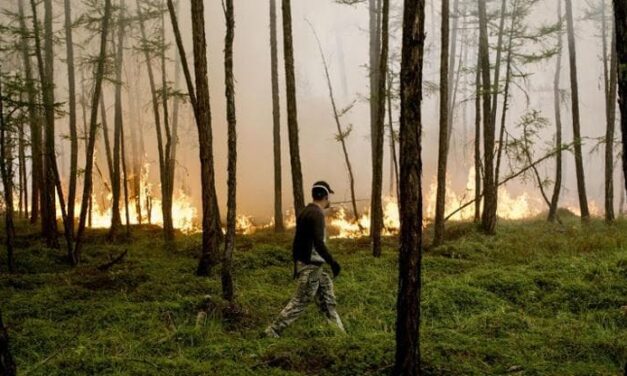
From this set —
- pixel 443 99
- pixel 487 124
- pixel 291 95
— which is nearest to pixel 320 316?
pixel 291 95

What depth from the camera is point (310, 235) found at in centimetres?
700

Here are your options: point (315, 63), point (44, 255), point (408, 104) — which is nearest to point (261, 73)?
point (315, 63)

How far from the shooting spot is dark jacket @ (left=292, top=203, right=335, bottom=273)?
6918 millimetres

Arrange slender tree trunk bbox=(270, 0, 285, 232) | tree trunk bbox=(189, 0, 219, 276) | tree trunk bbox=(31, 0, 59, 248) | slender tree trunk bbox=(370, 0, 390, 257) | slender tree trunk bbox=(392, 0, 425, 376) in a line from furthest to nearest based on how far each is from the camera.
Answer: slender tree trunk bbox=(270, 0, 285, 232) → tree trunk bbox=(31, 0, 59, 248) → slender tree trunk bbox=(370, 0, 390, 257) → tree trunk bbox=(189, 0, 219, 276) → slender tree trunk bbox=(392, 0, 425, 376)

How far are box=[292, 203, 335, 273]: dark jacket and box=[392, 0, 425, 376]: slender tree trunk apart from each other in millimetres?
2186

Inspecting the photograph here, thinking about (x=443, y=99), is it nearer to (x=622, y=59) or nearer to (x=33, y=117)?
(x=622, y=59)

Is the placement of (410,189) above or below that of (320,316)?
above

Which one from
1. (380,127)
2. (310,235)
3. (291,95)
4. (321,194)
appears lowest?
(310,235)

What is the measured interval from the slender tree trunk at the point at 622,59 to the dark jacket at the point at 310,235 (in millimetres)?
3784

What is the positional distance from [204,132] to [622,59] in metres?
8.79

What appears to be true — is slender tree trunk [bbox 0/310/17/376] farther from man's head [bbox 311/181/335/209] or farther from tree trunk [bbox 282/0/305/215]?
tree trunk [bbox 282/0/305/215]

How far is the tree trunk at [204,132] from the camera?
1129 cm

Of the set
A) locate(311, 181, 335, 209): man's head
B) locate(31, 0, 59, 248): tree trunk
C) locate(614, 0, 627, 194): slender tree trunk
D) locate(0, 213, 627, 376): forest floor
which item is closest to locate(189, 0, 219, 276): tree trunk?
locate(0, 213, 627, 376): forest floor

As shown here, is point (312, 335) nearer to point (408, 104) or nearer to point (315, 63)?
point (408, 104)
